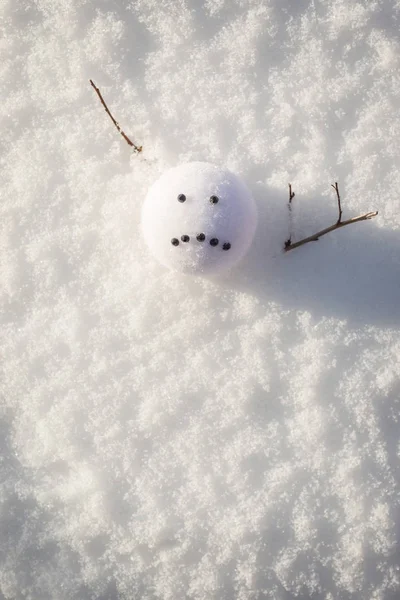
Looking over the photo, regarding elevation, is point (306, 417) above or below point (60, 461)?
above

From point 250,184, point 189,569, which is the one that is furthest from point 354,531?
point 250,184

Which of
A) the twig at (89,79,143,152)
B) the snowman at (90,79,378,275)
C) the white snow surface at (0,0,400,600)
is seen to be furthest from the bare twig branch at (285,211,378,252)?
the twig at (89,79,143,152)

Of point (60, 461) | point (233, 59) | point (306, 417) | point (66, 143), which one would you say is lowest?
point (60, 461)

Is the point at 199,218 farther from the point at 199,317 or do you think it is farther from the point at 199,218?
the point at 199,317

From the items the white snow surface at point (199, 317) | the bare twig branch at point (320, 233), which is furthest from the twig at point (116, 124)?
the bare twig branch at point (320, 233)

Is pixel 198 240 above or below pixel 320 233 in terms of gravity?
below

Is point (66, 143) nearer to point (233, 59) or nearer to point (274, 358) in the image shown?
point (233, 59)

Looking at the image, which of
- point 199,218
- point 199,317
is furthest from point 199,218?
point 199,317
